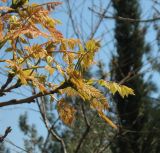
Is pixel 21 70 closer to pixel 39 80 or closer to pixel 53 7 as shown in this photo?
pixel 39 80

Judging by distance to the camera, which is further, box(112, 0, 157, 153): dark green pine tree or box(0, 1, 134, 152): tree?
box(112, 0, 157, 153): dark green pine tree

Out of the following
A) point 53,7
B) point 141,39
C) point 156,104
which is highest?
point 141,39

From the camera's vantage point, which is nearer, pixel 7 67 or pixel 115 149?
pixel 7 67

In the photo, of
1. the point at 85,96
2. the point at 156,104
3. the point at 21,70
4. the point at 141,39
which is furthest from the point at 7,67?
the point at 141,39

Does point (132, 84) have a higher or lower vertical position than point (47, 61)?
higher

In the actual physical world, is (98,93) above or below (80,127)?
below

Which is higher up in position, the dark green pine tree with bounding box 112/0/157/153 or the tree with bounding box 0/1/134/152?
the dark green pine tree with bounding box 112/0/157/153

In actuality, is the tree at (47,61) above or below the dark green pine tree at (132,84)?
below

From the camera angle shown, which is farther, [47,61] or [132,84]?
[132,84]
